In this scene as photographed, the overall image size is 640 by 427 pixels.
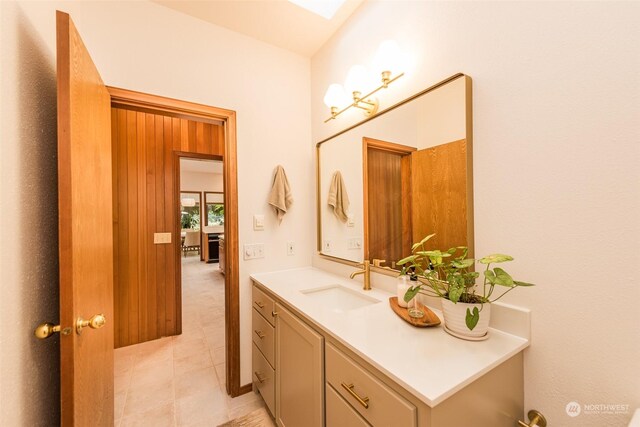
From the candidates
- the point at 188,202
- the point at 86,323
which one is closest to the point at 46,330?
the point at 86,323

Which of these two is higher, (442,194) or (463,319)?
(442,194)

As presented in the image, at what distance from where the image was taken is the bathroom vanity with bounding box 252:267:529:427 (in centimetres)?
69

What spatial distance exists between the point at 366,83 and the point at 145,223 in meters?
2.60

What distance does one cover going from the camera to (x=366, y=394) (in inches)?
32.0

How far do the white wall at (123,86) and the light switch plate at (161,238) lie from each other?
1.41 meters

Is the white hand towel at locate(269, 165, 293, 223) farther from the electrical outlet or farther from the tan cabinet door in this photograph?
the tan cabinet door

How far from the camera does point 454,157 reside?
1119mm

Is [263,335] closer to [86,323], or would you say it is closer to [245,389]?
[245,389]

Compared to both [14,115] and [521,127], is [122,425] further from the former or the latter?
[521,127]

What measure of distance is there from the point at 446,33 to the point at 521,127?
0.61m

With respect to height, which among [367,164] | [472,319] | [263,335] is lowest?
[263,335]

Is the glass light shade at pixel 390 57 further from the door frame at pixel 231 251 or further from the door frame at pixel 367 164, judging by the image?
the door frame at pixel 231 251

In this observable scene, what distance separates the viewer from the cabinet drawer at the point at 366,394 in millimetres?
701

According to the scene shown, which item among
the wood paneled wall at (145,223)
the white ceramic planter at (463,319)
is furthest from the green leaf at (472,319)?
the wood paneled wall at (145,223)
